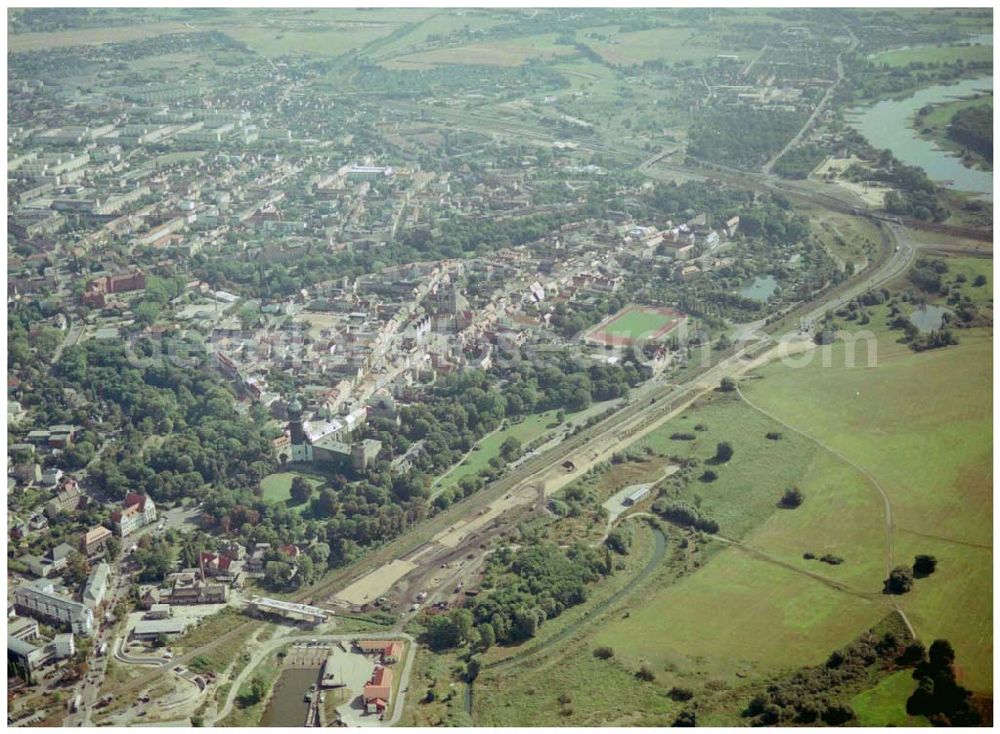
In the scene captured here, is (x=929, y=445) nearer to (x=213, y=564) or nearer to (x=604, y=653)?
(x=604, y=653)

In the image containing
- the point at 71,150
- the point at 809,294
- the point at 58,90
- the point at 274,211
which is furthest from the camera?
the point at 58,90

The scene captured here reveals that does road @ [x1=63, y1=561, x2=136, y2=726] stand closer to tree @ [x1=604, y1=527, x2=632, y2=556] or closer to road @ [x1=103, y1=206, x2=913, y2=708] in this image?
road @ [x1=103, y1=206, x2=913, y2=708]

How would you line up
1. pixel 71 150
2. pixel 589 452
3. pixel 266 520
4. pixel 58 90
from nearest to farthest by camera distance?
pixel 266 520
pixel 589 452
pixel 71 150
pixel 58 90

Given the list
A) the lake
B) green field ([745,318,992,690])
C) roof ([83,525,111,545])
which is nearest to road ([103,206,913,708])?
green field ([745,318,992,690])

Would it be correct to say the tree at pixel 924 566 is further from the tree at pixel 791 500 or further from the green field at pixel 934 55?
the green field at pixel 934 55

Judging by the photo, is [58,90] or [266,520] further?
[58,90]

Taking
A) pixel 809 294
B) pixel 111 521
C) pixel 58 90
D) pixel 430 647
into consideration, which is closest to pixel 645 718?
pixel 430 647

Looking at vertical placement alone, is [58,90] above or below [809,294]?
above

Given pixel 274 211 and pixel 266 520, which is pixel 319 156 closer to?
pixel 274 211

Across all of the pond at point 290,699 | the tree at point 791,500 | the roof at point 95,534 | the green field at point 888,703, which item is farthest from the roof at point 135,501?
the green field at point 888,703
